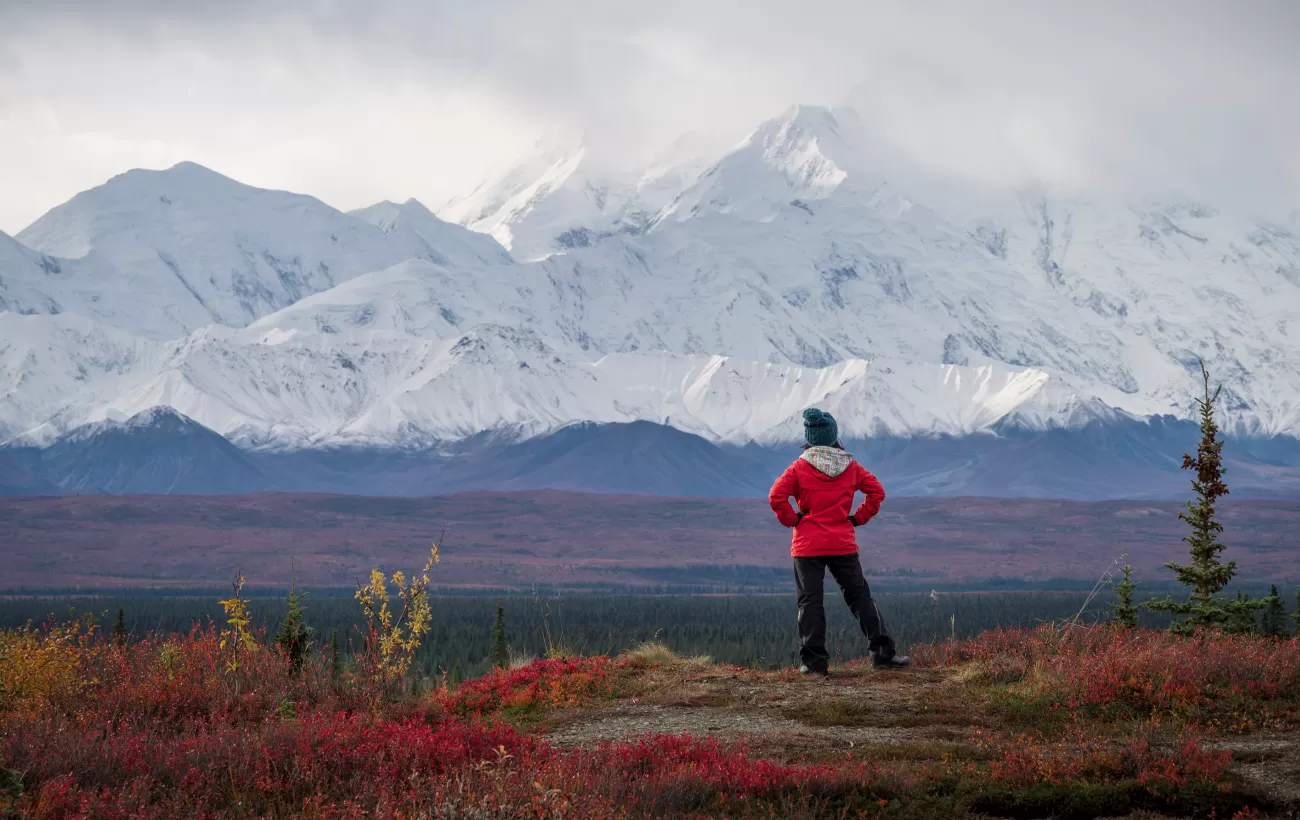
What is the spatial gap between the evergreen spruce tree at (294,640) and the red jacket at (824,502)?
5.75m

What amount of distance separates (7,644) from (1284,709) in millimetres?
12585

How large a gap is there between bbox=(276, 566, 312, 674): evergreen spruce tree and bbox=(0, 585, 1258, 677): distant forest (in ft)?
196

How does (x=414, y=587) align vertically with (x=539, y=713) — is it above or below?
above

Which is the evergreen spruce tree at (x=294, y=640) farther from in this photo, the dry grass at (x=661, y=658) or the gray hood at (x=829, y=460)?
the gray hood at (x=829, y=460)

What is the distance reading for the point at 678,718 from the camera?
14.4 metres

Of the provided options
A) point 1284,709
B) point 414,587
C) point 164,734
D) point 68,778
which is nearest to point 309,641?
point 414,587

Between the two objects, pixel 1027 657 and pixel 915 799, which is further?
pixel 1027 657

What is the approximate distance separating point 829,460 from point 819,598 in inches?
63.4

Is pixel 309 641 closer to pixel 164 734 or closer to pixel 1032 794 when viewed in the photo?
pixel 164 734

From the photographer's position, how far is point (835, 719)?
1379cm

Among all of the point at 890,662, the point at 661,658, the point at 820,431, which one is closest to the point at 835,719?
the point at 890,662

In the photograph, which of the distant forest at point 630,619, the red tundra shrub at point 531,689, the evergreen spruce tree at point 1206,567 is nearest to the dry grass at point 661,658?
the red tundra shrub at point 531,689

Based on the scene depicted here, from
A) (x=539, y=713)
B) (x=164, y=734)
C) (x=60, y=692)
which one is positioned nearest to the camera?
(x=164, y=734)

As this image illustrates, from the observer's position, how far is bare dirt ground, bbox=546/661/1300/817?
11.8 meters
